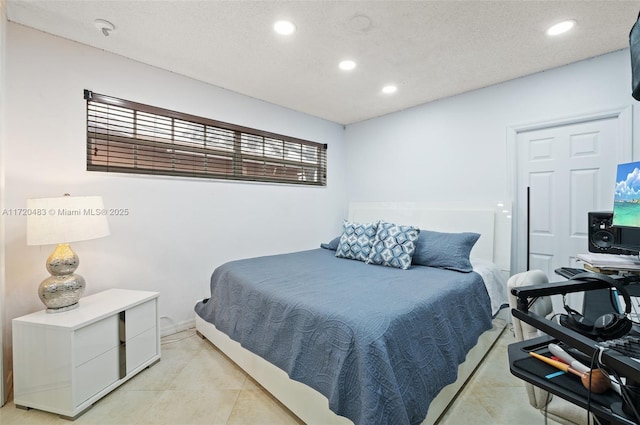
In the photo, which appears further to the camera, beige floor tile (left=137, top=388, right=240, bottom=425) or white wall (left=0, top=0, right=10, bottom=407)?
white wall (left=0, top=0, right=10, bottom=407)

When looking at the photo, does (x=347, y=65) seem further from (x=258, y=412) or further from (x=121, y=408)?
(x=121, y=408)

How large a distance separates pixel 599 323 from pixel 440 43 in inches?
86.7

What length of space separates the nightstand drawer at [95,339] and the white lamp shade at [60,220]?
1.87 ft

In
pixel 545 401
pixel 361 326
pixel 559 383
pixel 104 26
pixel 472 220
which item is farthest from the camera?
pixel 472 220

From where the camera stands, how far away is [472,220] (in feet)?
10.1

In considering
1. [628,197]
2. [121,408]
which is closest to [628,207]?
[628,197]

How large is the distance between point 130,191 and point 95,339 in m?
1.25

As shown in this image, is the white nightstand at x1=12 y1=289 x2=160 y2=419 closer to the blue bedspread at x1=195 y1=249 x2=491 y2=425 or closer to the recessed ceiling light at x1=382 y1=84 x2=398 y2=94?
the blue bedspread at x1=195 y1=249 x2=491 y2=425

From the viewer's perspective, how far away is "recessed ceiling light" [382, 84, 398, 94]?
9.99 ft

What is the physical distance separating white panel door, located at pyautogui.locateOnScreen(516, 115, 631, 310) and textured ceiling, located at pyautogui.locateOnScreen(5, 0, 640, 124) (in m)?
0.65

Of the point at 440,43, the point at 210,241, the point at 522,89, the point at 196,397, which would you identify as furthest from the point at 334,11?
the point at 196,397

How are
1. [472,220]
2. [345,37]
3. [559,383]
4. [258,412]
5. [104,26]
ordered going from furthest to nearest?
[472,220] < [345,37] < [104,26] < [258,412] < [559,383]

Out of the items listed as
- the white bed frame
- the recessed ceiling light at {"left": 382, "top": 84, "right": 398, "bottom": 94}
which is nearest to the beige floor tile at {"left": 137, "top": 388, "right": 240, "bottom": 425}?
the white bed frame

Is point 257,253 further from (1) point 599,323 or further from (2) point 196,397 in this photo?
(1) point 599,323
